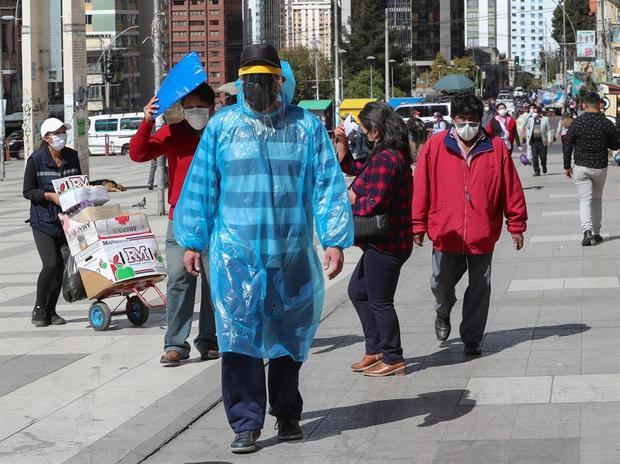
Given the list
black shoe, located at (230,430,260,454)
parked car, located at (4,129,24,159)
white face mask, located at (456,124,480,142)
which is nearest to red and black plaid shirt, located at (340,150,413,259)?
white face mask, located at (456,124,480,142)

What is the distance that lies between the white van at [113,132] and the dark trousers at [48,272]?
47.4 meters

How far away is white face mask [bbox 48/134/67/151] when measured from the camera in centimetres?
1054

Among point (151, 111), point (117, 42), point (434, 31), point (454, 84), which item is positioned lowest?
point (151, 111)

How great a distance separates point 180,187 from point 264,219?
238 centimetres

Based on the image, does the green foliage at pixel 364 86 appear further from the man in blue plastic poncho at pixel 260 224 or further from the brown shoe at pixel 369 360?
the man in blue plastic poncho at pixel 260 224

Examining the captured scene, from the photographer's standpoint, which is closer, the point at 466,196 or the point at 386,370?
the point at 386,370

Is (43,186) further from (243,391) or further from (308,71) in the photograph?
(308,71)

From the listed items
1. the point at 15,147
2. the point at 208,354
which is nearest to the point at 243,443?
the point at 208,354

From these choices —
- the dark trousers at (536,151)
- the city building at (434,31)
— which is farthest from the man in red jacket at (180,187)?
the city building at (434,31)

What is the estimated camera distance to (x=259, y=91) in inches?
247

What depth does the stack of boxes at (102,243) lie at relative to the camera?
33.7ft

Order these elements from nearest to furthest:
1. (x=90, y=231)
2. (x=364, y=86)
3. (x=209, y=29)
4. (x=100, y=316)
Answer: (x=100, y=316) → (x=90, y=231) → (x=364, y=86) → (x=209, y=29)

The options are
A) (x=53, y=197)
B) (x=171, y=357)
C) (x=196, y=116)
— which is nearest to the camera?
(x=196, y=116)

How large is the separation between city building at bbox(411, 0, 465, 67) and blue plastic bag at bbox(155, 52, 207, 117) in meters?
162
